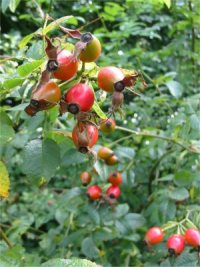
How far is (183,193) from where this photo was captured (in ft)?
5.87

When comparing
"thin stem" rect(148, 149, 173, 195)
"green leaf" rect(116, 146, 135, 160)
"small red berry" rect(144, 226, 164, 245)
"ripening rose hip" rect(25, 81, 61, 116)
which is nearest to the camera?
"ripening rose hip" rect(25, 81, 61, 116)

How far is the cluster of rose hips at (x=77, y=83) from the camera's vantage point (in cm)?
87

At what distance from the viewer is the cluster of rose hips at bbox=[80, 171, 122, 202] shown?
1.81m

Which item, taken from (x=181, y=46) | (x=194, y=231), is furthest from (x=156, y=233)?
(x=181, y=46)

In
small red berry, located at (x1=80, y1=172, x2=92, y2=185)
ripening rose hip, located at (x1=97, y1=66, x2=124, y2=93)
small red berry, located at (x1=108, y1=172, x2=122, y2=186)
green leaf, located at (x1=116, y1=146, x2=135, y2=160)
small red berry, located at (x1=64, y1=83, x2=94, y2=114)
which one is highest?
ripening rose hip, located at (x1=97, y1=66, x2=124, y2=93)

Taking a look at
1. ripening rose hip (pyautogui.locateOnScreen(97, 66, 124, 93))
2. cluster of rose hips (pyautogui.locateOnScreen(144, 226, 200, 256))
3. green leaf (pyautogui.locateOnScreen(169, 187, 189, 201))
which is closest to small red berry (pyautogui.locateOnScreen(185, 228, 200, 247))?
cluster of rose hips (pyautogui.locateOnScreen(144, 226, 200, 256))

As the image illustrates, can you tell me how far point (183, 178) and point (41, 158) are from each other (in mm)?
832

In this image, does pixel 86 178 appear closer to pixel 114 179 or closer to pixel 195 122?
pixel 114 179

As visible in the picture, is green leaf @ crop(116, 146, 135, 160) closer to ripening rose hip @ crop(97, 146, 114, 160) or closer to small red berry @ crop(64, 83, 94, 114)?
ripening rose hip @ crop(97, 146, 114, 160)

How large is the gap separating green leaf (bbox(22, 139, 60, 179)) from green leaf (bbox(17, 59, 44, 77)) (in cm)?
25

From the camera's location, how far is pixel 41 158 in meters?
1.15

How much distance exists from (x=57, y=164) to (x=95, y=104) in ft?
0.85

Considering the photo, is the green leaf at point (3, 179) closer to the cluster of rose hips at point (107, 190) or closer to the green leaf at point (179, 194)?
the cluster of rose hips at point (107, 190)

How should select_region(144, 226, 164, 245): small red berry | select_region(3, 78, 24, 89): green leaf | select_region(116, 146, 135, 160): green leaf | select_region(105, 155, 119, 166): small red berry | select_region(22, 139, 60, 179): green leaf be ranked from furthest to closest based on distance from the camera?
select_region(116, 146, 135, 160): green leaf → select_region(105, 155, 119, 166): small red berry → select_region(144, 226, 164, 245): small red berry → select_region(22, 139, 60, 179): green leaf → select_region(3, 78, 24, 89): green leaf
